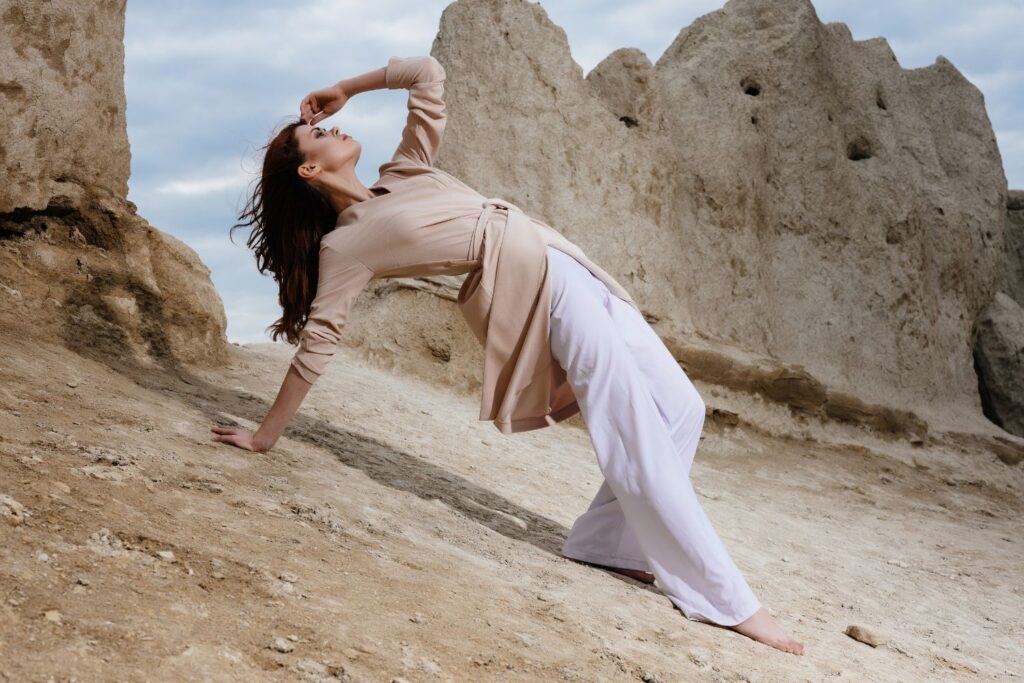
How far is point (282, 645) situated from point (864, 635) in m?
1.89

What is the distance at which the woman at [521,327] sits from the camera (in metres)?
2.89

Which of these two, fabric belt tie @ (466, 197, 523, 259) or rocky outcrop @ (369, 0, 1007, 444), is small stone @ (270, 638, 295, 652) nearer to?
fabric belt tie @ (466, 197, 523, 259)

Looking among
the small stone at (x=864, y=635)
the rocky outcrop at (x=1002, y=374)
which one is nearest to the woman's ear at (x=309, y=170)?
the small stone at (x=864, y=635)

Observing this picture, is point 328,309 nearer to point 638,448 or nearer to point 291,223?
point 291,223

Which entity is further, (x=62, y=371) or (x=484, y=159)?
(x=484, y=159)

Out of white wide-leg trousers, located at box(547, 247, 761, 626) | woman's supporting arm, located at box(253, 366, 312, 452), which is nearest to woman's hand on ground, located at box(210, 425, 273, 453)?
woman's supporting arm, located at box(253, 366, 312, 452)

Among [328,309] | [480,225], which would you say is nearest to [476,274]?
[480,225]

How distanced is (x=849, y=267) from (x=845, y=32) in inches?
83.5

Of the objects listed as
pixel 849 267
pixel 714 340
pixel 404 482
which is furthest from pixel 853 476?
pixel 404 482

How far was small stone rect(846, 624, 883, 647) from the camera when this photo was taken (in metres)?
3.08

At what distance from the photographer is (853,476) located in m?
6.46

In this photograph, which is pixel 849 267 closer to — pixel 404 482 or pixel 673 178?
pixel 673 178

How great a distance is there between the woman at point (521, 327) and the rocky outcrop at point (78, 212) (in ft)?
3.59

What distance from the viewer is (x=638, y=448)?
2.91 metres
